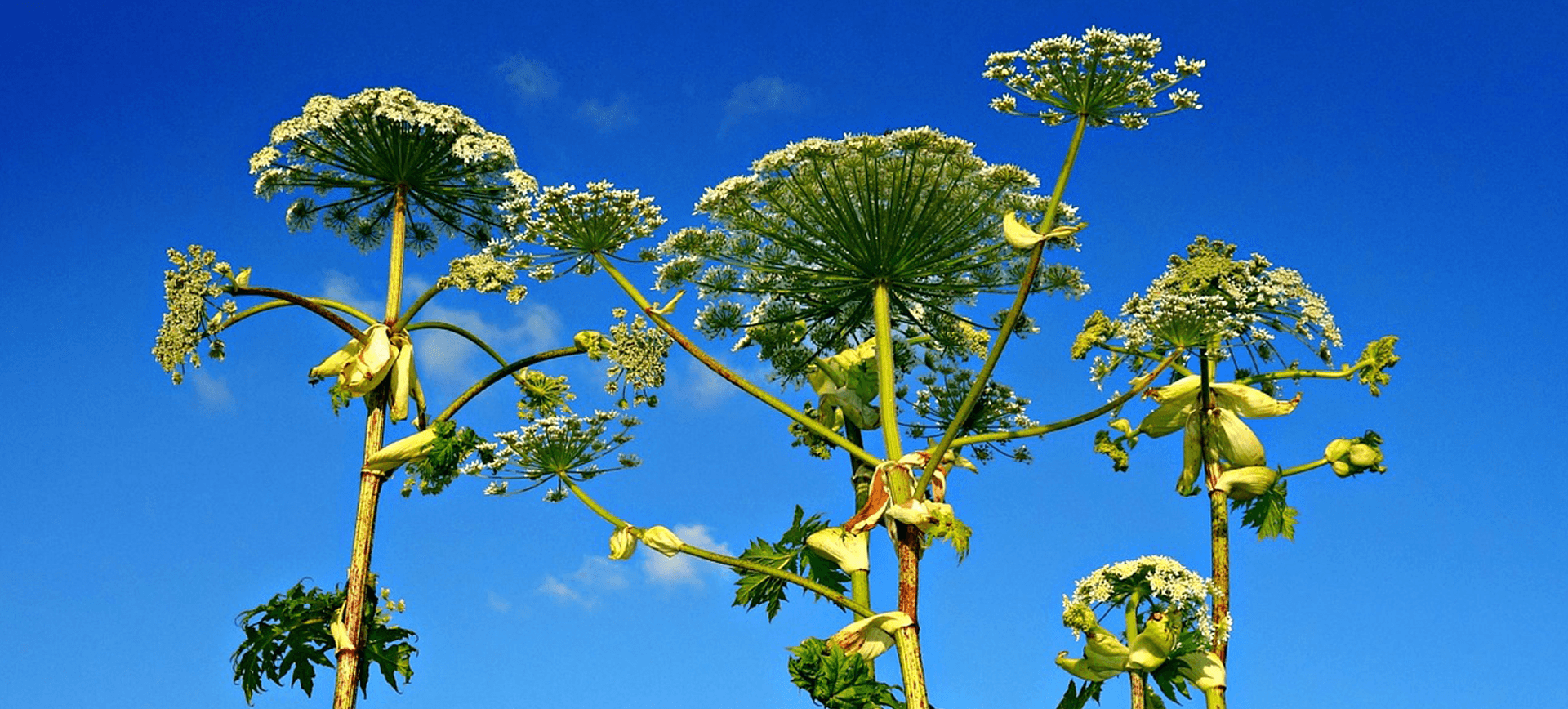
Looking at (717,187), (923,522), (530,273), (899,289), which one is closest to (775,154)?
(717,187)

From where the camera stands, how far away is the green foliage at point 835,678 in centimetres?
924

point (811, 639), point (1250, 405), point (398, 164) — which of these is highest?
point (398, 164)

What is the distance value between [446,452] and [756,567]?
118 inches

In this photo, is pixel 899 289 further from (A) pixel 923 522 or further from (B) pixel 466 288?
(B) pixel 466 288

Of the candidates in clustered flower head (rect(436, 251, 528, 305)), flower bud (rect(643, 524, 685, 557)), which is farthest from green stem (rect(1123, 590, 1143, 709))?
clustered flower head (rect(436, 251, 528, 305))

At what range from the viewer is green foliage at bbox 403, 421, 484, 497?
449 inches

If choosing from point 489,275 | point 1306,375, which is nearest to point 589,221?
point 489,275

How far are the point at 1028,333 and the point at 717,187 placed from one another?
274 cm

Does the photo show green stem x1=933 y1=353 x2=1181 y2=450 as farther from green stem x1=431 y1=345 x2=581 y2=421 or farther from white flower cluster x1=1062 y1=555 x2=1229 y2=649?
green stem x1=431 y1=345 x2=581 y2=421

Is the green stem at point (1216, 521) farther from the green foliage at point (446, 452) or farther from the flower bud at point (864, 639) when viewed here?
the green foliage at point (446, 452)

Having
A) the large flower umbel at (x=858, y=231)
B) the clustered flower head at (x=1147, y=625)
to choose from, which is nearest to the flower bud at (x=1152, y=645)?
the clustered flower head at (x=1147, y=625)

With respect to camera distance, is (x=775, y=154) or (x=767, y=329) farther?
(x=767, y=329)

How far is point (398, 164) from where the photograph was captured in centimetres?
1298

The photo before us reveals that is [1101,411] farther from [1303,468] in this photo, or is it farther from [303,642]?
[303,642]
